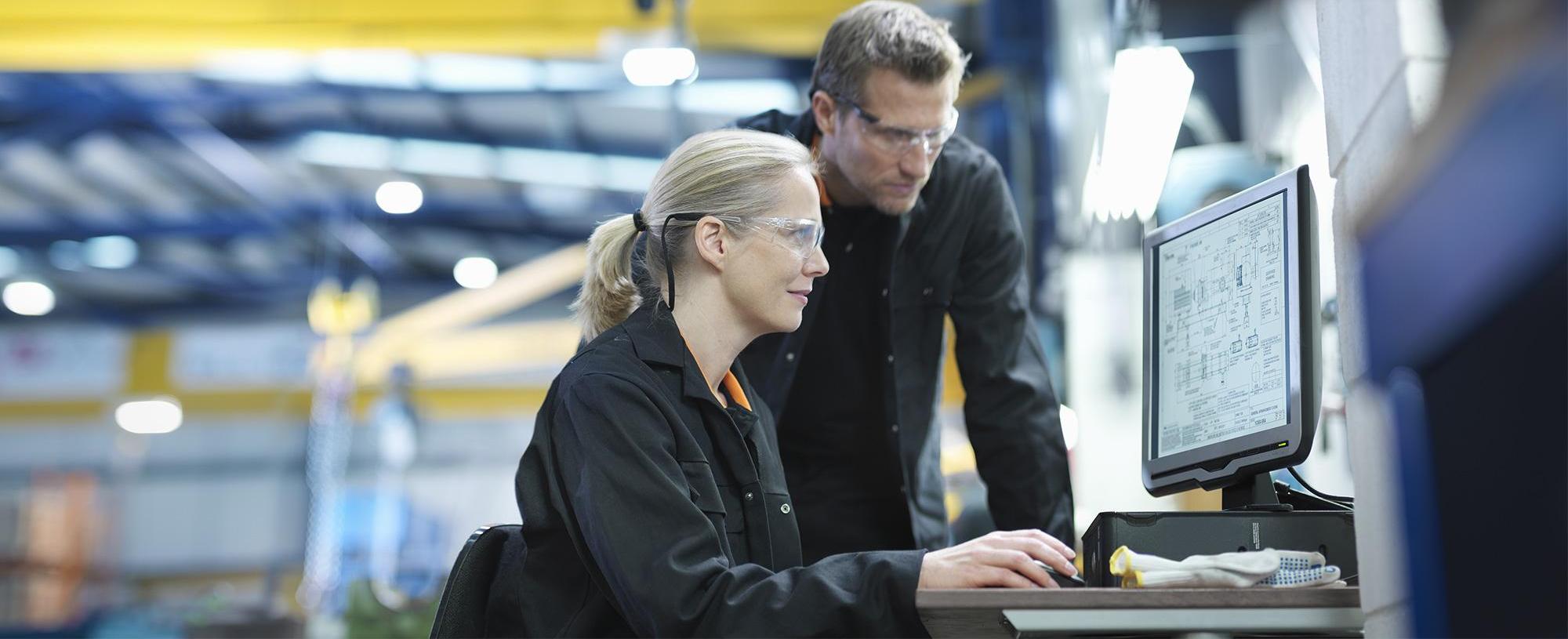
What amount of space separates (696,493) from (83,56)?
22.6ft

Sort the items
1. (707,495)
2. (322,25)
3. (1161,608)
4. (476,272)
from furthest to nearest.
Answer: (476,272)
(322,25)
(707,495)
(1161,608)

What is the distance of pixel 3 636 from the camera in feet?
50.1

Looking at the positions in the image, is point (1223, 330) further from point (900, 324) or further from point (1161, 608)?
point (900, 324)

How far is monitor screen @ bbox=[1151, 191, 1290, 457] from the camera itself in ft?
5.80

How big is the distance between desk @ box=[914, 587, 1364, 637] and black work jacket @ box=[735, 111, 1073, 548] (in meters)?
1.03

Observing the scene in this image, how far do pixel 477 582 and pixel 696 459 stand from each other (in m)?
0.28

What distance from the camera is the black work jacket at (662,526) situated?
5.03 feet

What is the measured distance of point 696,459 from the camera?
5.67 ft

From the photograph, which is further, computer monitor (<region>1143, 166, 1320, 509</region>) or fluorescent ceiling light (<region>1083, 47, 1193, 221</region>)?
fluorescent ceiling light (<region>1083, 47, 1193, 221</region>)

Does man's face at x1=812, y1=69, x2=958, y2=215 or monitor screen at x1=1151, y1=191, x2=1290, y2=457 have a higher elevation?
man's face at x1=812, y1=69, x2=958, y2=215

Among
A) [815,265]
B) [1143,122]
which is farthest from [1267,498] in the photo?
[1143,122]

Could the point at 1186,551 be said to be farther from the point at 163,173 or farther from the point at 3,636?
the point at 3,636

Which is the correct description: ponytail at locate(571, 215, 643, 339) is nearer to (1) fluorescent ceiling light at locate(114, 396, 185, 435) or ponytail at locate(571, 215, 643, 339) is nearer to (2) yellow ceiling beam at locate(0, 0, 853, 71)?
(2) yellow ceiling beam at locate(0, 0, 853, 71)

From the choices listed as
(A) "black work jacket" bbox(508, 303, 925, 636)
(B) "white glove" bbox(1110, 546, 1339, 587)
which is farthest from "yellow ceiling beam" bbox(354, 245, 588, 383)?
(B) "white glove" bbox(1110, 546, 1339, 587)
